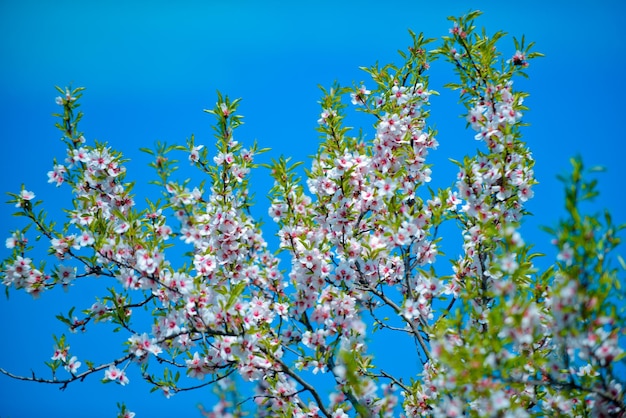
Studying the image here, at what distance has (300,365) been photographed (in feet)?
14.8

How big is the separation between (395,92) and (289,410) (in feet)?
9.17

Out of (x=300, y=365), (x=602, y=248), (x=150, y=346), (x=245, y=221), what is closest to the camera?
(x=602, y=248)

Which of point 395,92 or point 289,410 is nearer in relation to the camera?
point 289,410

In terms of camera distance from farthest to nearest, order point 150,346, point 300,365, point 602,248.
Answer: point 300,365 → point 150,346 → point 602,248

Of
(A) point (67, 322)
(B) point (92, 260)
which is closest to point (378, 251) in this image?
(B) point (92, 260)

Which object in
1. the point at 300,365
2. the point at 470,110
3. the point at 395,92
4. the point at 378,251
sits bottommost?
the point at 300,365

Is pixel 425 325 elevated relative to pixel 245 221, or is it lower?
lower

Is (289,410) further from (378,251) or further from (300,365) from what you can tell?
(378,251)

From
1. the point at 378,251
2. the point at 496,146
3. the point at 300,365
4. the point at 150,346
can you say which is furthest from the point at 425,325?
the point at 150,346

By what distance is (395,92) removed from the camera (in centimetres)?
509

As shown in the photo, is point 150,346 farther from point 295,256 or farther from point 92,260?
point 295,256

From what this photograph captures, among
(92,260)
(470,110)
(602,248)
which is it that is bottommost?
(602,248)

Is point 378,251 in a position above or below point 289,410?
above

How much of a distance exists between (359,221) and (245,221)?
96 centimetres
